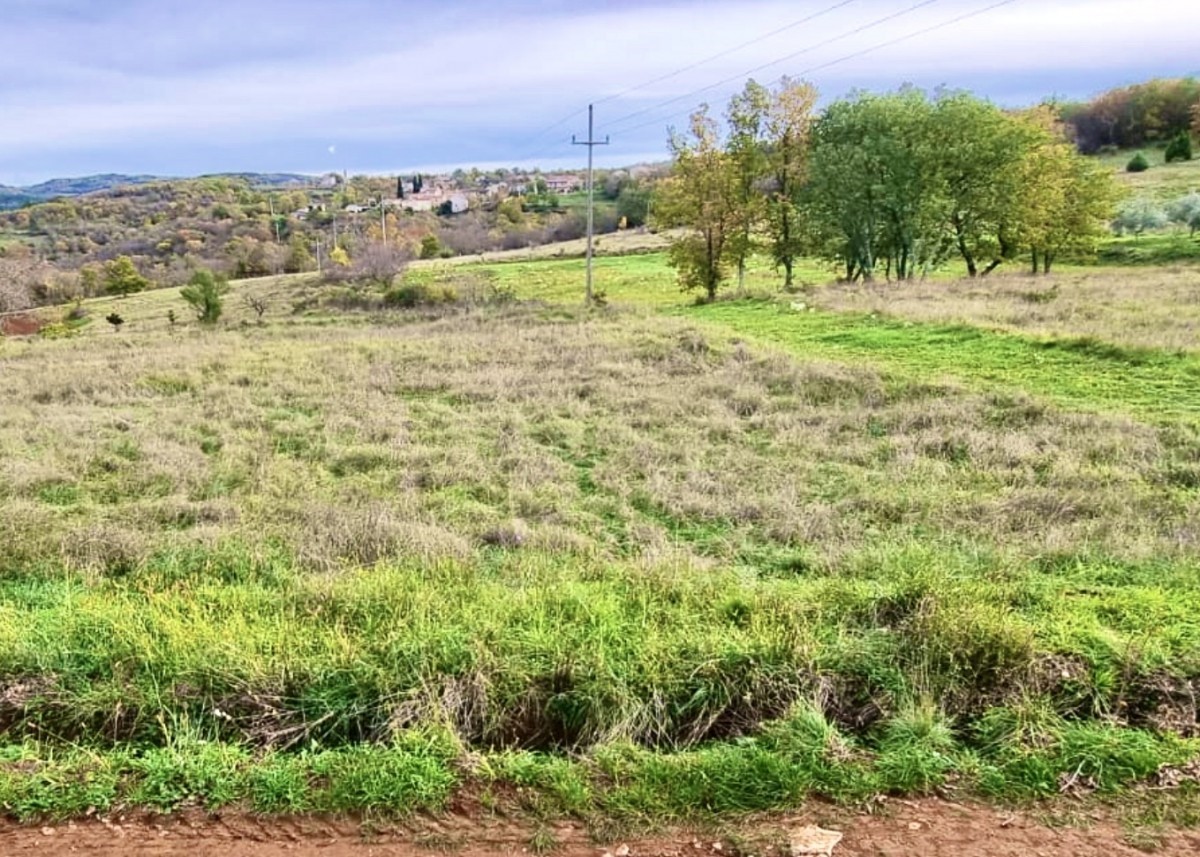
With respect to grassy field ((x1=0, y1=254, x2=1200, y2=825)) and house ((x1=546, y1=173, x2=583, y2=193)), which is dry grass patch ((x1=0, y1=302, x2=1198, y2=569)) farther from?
house ((x1=546, y1=173, x2=583, y2=193))

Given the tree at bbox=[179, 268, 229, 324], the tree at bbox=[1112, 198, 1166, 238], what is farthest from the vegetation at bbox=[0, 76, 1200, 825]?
the tree at bbox=[1112, 198, 1166, 238]

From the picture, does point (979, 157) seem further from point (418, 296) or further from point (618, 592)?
point (618, 592)

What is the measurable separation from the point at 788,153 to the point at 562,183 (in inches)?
5083

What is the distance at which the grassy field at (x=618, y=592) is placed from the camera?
3141 mm

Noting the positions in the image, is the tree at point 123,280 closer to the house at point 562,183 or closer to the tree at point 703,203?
the tree at point 703,203

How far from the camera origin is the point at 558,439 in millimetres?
11336

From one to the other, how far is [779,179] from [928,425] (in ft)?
89.7

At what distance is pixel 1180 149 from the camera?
2596 inches

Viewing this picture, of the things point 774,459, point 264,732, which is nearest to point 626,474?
point 774,459

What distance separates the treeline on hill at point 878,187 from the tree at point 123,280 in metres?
56.3

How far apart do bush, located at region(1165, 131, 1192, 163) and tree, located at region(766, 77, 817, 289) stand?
5330 cm

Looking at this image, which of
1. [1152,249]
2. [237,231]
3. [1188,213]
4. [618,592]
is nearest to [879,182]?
[1152,249]

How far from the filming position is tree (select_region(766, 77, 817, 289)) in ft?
111

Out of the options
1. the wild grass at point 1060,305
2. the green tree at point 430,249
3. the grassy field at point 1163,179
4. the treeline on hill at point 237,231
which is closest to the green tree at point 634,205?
the treeline on hill at point 237,231
